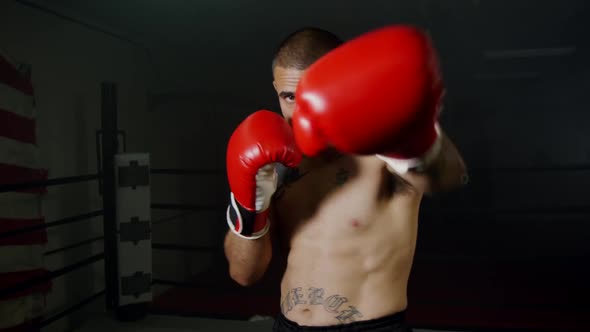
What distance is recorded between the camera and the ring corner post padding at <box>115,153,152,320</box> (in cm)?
248

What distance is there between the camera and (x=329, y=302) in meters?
0.94

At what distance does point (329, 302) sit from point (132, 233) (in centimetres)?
188

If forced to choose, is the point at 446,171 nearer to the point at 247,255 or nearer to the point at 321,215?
the point at 321,215

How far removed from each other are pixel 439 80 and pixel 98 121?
2638mm

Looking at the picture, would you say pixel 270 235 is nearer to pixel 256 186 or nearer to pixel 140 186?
pixel 256 186

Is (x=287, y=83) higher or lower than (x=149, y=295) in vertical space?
higher

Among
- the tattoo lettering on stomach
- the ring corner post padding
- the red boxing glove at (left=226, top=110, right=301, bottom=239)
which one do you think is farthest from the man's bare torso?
the ring corner post padding

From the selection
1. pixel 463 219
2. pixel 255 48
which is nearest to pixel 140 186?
pixel 255 48

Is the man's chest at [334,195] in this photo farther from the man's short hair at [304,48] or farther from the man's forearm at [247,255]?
the man's short hair at [304,48]

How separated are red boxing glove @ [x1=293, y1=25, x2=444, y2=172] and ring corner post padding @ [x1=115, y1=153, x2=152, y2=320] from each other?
210 cm

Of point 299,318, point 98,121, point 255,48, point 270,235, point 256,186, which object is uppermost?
point 255,48

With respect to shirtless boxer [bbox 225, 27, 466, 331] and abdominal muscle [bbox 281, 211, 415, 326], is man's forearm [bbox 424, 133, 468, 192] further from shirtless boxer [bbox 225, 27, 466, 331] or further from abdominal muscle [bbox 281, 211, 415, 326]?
abdominal muscle [bbox 281, 211, 415, 326]

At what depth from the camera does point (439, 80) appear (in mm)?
633

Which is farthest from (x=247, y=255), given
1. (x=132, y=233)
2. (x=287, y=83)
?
(x=132, y=233)
